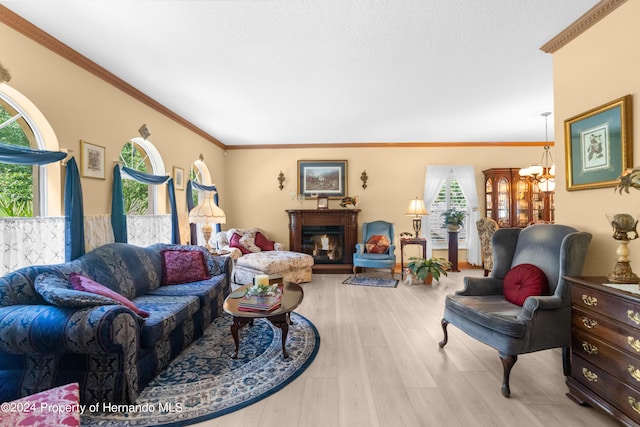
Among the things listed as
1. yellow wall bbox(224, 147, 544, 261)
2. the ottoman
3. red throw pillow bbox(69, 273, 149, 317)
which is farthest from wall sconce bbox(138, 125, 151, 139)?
yellow wall bbox(224, 147, 544, 261)

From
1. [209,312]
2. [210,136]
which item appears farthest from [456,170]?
[209,312]

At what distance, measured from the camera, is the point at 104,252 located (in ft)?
9.30

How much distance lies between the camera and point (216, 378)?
2244 mm

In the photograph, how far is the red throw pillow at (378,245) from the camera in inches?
226

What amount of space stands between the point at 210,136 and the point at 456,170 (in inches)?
209

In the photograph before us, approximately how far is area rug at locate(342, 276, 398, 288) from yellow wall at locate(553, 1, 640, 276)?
111 inches

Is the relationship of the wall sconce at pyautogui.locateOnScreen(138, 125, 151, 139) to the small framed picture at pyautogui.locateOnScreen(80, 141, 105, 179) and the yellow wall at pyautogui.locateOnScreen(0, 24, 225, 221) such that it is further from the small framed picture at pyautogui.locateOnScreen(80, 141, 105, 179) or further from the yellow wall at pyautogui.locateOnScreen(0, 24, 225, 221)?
the small framed picture at pyautogui.locateOnScreen(80, 141, 105, 179)

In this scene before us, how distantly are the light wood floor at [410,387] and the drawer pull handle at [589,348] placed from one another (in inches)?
16.1

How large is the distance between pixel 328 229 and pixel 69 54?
4.77 metres

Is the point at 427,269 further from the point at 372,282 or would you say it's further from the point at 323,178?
the point at 323,178

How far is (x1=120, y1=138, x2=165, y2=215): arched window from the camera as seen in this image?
3816 mm

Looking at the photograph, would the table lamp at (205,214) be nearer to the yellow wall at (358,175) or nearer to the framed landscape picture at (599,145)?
the yellow wall at (358,175)

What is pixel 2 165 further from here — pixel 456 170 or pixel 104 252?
pixel 456 170

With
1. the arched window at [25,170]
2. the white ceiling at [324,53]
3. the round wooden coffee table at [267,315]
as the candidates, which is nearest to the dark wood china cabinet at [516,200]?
the white ceiling at [324,53]
